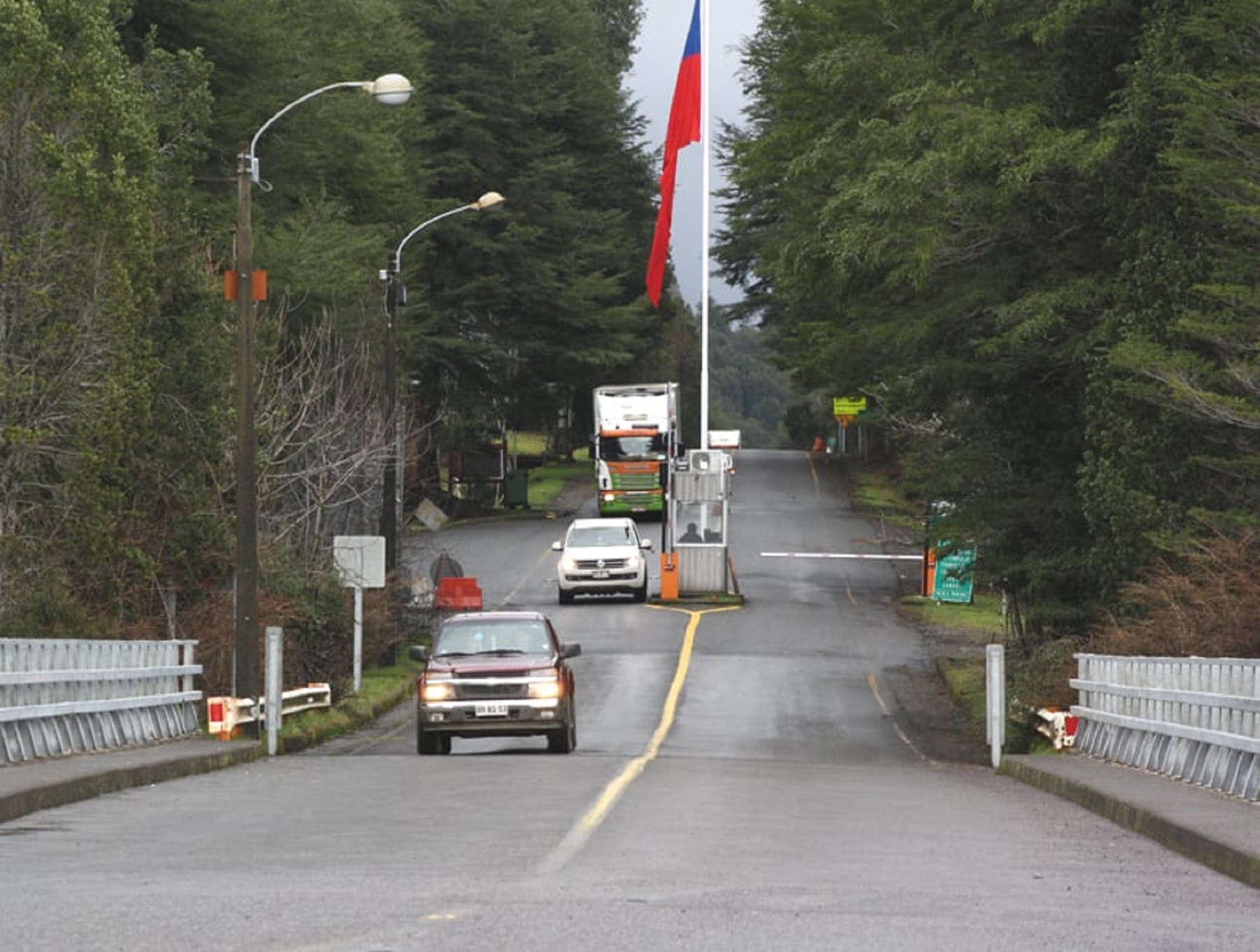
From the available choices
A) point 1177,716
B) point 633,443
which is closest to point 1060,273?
point 1177,716

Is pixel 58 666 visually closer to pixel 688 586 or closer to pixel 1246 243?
pixel 1246 243

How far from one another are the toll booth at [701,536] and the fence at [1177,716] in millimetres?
27455

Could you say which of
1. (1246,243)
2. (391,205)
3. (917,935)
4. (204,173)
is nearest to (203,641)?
(1246,243)

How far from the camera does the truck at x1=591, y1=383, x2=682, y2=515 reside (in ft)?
228

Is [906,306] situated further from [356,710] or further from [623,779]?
[623,779]

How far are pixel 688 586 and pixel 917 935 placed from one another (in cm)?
4307

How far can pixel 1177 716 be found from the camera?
61.5 feet

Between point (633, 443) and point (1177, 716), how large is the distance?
5120cm

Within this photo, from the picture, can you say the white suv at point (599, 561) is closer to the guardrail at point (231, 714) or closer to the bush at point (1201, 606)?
the guardrail at point (231, 714)

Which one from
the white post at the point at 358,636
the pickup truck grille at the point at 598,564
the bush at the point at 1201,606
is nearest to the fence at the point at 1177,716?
the bush at the point at 1201,606

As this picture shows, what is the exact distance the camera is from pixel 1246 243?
2588cm

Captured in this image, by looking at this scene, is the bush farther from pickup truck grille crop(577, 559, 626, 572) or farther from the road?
pickup truck grille crop(577, 559, 626, 572)

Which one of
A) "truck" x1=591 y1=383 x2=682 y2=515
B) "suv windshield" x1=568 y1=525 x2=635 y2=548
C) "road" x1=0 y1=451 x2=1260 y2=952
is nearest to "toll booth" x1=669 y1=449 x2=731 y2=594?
"suv windshield" x1=568 y1=525 x2=635 y2=548

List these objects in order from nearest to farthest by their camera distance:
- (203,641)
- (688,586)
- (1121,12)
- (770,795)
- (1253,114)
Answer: (770,795), (1253,114), (1121,12), (203,641), (688,586)
